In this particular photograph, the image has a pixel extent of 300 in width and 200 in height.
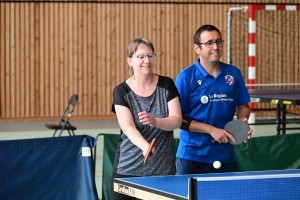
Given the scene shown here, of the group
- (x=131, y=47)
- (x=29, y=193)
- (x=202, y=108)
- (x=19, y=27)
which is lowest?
(x=29, y=193)

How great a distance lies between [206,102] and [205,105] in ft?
0.07

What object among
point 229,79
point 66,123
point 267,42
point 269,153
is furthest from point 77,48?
point 229,79

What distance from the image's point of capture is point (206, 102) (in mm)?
3787

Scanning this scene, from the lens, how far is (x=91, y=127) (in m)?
12.1

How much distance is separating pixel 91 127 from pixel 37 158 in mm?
7558

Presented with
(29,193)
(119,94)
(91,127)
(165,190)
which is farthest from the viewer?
(91,127)

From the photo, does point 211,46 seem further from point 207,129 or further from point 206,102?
point 207,129

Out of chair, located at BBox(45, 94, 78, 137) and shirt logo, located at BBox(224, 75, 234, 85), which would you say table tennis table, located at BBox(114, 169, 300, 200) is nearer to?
shirt logo, located at BBox(224, 75, 234, 85)

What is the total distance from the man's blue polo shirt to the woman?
0.41 m

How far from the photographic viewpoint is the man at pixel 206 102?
3.79 metres

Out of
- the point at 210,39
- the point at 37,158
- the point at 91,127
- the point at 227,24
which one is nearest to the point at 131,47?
the point at 210,39

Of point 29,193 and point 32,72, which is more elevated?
point 32,72

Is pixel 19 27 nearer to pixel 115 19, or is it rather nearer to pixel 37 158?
pixel 115 19

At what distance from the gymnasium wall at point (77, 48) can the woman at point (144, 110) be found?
31.2 feet
